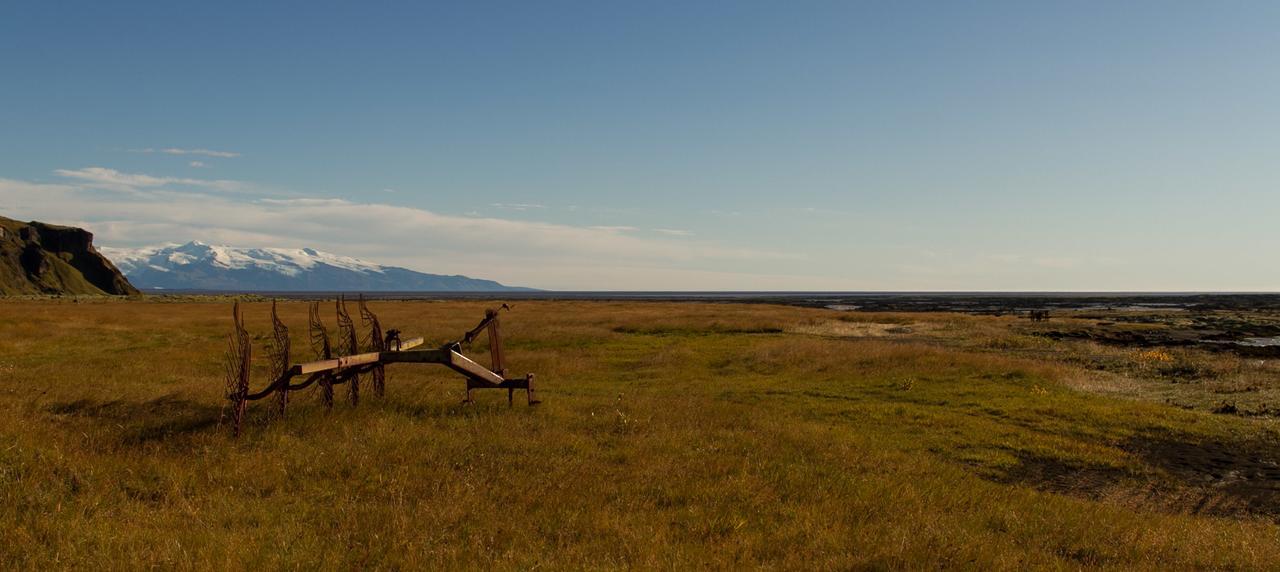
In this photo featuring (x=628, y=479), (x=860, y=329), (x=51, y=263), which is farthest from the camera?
(x=51, y=263)

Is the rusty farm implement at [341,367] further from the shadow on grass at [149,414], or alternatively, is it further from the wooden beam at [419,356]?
the shadow on grass at [149,414]

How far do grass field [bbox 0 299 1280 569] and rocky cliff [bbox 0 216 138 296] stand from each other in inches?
6437

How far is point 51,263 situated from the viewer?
6142 inches

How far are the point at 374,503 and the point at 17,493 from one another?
427 cm

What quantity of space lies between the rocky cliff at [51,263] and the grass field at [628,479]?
163492 mm

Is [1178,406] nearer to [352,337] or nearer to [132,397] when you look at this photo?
[352,337]

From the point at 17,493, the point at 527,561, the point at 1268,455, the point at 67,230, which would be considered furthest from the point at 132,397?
the point at 67,230

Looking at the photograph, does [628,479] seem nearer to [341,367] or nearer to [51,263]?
[341,367]

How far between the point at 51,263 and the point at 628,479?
20151cm

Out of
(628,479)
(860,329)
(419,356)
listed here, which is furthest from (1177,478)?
(860,329)

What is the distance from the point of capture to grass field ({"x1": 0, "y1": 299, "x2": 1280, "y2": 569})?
23.9 feet

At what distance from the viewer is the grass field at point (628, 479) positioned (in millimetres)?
7281

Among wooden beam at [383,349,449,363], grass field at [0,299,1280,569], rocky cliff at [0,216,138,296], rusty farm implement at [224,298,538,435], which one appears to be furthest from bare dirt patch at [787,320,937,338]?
rocky cliff at [0,216,138,296]

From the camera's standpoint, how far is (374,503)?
8.45 metres
